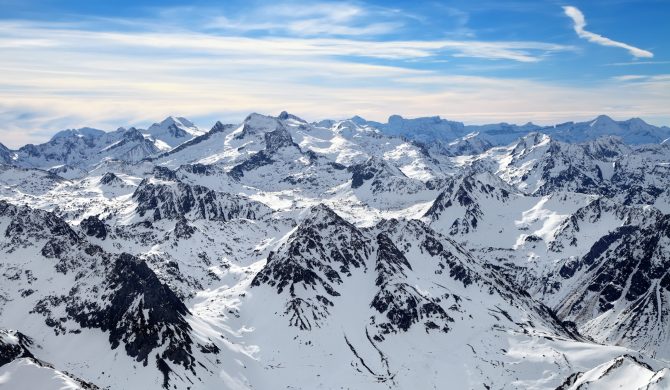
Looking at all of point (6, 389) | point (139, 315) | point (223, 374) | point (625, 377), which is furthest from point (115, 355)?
point (625, 377)

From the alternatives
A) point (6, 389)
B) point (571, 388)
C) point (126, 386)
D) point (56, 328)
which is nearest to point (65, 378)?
point (6, 389)

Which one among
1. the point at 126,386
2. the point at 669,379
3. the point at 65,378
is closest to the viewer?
the point at 669,379

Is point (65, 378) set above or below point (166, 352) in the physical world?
above

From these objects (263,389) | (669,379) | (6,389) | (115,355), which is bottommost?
(263,389)

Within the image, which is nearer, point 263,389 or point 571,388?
point 571,388

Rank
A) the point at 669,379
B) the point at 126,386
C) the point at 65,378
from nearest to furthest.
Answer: the point at 669,379
the point at 65,378
the point at 126,386

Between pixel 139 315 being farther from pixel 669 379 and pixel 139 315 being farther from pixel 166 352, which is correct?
pixel 669 379

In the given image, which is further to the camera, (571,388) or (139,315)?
(139,315)

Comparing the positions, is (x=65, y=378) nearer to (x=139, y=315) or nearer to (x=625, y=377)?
(x=139, y=315)

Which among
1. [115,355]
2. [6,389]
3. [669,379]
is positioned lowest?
[115,355]
